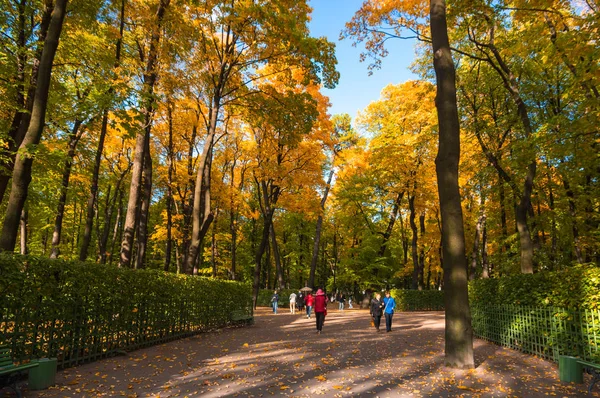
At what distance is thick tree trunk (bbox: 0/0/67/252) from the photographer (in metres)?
7.52

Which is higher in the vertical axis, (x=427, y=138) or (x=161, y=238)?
(x=427, y=138)

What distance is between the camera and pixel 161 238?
28266mm

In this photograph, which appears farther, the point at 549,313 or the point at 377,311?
the point at 377,311

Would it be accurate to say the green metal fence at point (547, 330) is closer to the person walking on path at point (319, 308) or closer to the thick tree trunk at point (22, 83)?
the person walking on path at point (319, 308)

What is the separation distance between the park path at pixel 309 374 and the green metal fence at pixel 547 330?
15.8 inches

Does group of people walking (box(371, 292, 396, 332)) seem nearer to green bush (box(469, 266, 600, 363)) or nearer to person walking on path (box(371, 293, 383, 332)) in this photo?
person walking on path (box(371, 293, 383, 332))

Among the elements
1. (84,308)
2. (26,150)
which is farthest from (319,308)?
(26,150)

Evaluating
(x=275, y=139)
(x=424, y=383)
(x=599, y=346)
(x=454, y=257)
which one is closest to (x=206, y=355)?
(x=424, y=383)

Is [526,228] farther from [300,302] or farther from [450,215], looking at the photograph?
[300,302]

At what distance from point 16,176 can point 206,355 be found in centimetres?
583

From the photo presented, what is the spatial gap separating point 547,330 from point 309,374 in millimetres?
5885

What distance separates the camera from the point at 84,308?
7707 mm

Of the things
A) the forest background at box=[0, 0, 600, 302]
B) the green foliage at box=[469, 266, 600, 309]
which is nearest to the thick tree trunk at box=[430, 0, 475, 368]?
the green foliage at box=[469, 266, 600, 309]

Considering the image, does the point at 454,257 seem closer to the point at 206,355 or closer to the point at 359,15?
the point at 206,355
